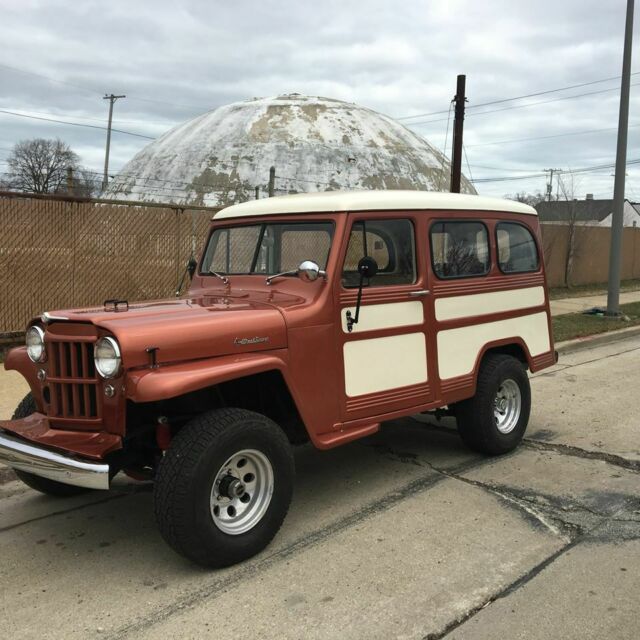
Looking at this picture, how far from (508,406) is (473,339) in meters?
0.86

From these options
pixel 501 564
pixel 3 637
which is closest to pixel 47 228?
pixel 3 637

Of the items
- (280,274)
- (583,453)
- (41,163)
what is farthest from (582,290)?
(41,163)

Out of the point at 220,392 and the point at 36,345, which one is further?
the point at 220,392

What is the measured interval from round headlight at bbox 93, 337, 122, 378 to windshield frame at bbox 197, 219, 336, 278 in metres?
1.41

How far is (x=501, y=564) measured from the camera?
137 inches

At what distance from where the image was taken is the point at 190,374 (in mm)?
3258

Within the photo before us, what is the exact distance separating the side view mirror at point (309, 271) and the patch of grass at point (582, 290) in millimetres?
16443

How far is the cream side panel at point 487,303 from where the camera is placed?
4734 millimetres

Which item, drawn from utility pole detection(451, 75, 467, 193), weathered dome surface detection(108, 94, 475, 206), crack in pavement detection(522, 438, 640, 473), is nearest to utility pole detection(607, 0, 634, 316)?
utility pole detection(451, 75, 467, 193)

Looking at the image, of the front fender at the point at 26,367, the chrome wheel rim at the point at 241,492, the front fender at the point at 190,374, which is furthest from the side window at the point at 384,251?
the front fender at the point at 26,367

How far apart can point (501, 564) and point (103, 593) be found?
81.6 inches

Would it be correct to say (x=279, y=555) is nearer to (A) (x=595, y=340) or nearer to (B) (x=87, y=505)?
(B) (x=87, y=505)

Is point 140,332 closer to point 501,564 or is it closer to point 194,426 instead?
point 194,426

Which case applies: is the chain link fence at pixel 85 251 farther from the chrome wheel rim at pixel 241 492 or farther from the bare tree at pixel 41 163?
the bare tree at pixel 41 163
